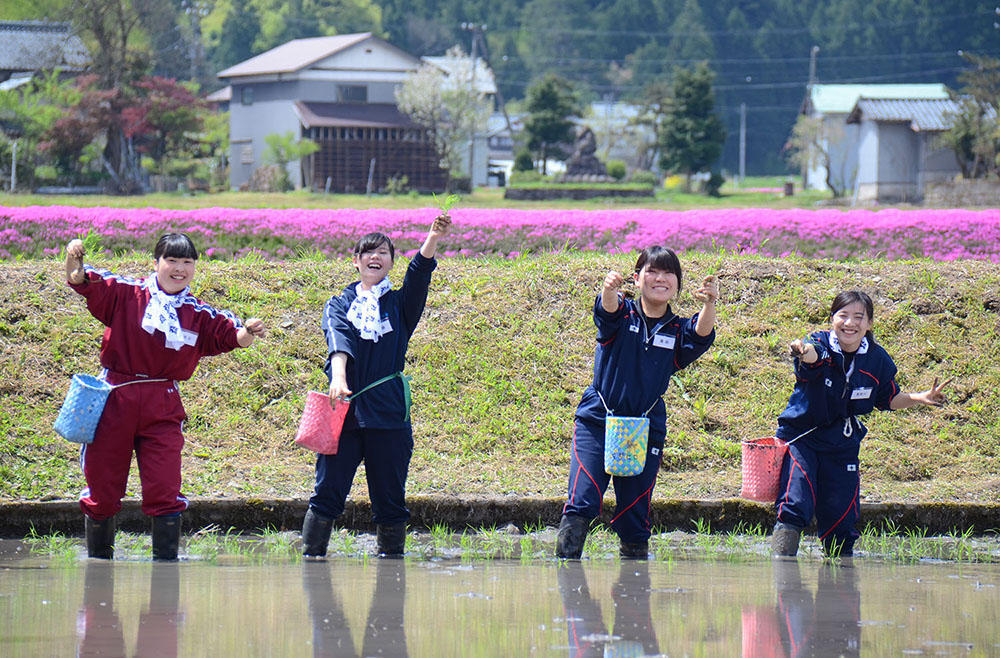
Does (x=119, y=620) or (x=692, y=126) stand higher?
(x=692, y=126)

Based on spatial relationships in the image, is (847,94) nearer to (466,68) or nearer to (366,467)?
(466,68)

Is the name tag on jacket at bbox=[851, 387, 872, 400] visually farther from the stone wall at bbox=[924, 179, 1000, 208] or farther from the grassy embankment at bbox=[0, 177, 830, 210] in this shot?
the stone wall at bbox=[924, 179, 1000, 208]

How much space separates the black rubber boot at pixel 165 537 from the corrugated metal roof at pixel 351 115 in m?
45.0

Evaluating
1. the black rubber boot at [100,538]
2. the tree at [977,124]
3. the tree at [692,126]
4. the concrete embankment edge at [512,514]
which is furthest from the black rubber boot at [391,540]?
the tree at [692,126]

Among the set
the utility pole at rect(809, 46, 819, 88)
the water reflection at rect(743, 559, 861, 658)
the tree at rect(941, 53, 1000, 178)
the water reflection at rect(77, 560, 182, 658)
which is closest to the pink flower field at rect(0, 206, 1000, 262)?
the water reflection at rect(743, 559, 861, 658)

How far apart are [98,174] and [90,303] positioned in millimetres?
39887

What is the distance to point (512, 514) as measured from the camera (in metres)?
7.43

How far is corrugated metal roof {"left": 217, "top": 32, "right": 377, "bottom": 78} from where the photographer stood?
2093 inches

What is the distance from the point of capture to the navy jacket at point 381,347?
19.6 ft

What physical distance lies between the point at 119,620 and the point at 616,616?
72.7 inches

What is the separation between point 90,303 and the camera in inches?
232

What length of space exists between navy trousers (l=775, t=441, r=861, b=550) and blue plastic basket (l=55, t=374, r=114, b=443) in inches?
129

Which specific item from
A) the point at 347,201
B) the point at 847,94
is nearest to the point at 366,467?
the point at 347,201

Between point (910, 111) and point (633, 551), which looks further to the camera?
point (910, 111)
